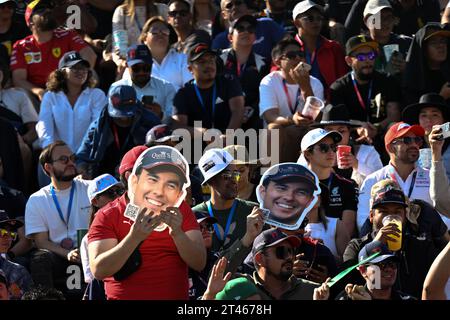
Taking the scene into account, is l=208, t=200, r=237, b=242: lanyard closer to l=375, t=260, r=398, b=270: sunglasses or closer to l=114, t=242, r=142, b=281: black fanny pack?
l=375, t=260, r=398, b=270: sunglasses

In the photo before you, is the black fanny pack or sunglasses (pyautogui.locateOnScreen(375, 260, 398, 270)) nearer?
the black fanny pack

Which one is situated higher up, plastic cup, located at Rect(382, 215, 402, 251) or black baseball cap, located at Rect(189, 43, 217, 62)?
black baseball cap, located at Rect(189, 43, 217, 62)

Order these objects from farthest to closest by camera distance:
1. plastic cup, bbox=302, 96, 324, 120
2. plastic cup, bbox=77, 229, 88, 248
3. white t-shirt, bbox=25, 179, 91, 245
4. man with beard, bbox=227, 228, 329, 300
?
plastic cup, bbox=302, 96, 324, 120
white t-shirt, bbox=25, 179, 91, 245
plastic cup, bbox=77, 229, 88, 248
man with beard, bbox=227, 228, 329, 300

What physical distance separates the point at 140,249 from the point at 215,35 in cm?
748

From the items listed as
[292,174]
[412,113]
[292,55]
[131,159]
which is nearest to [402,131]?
[412,113]

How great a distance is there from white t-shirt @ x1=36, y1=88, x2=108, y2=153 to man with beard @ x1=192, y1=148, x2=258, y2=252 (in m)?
3.09

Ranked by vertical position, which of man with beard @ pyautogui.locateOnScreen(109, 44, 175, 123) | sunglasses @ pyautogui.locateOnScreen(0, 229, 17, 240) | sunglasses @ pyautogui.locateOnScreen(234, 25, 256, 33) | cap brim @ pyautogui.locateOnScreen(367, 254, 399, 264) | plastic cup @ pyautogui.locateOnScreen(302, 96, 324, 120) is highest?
sunglasses @ pyautogui.locateOnScreen(234, 25, 256, 33)

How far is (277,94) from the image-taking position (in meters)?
13.6

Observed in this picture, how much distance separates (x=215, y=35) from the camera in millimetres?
15727

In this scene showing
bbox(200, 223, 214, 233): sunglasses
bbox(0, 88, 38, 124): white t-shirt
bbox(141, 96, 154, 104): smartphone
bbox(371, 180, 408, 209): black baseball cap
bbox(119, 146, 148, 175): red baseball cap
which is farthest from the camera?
bbox(0, 88, 38, 124): white t-shirt

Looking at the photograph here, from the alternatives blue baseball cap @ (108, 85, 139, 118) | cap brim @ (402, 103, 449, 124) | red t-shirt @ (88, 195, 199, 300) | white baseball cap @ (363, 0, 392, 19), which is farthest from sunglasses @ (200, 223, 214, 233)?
white baseball cap @ (363, 0, 392, 19)

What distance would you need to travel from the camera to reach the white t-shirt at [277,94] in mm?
13539

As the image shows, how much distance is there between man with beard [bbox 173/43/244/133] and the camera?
13.5m

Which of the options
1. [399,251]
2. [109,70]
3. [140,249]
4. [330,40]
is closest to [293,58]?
[330,40]
